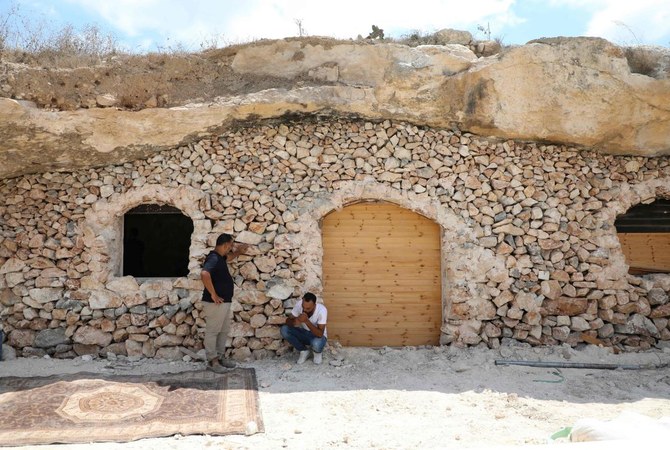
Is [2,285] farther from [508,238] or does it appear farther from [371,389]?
[508,238]

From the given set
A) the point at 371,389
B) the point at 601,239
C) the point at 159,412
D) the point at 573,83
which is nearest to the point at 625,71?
the point at 573,83

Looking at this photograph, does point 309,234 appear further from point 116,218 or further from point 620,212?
point 620,212

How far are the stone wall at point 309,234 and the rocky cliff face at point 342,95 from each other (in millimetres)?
300

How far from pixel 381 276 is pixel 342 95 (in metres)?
2.60

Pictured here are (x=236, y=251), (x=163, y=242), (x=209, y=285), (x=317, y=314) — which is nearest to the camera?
(x=209, y=285)

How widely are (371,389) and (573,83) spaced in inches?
189

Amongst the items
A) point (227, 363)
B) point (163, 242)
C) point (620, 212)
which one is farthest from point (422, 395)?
point (163, 242)

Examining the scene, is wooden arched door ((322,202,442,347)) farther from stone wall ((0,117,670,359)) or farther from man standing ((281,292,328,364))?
man standing ((281,292,328,364))

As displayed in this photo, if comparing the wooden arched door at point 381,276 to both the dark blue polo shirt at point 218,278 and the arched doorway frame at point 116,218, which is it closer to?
the dark blue polo shirt at point 218,278

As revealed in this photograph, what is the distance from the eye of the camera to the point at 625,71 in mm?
6691

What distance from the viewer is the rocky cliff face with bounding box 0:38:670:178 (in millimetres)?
6645

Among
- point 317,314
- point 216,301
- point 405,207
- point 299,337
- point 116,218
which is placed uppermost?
point 405,207

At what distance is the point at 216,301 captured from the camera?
19.5 feet

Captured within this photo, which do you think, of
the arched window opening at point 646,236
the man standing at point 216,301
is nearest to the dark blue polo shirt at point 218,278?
the man standing at point 216,301
